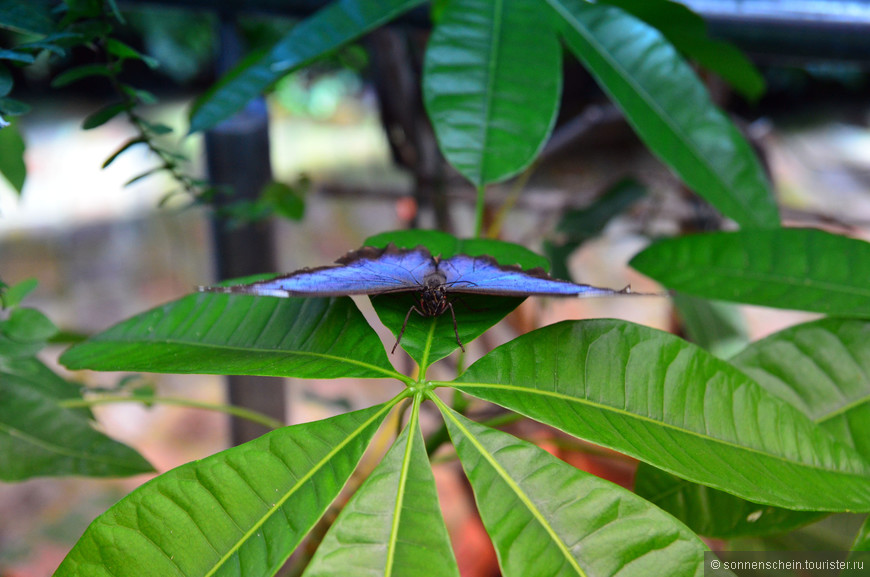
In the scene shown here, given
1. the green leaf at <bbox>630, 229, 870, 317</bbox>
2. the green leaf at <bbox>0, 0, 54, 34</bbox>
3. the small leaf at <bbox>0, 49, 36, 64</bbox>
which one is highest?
the green leaf at <bbox>0, 0, 54, 34</bbox>

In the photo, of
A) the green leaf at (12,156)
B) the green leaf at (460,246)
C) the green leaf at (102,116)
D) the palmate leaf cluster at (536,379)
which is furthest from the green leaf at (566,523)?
the green leaf at (12,156)

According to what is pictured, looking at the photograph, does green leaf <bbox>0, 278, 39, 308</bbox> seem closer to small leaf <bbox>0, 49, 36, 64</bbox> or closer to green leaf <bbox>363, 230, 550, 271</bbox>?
small leaf <bbox>0, 49, 36, 64</bbox>

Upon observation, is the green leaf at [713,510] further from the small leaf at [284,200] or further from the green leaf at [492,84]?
the small leaf at [284,200]

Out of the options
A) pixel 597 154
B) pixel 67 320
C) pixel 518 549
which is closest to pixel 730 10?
pixel 518 549

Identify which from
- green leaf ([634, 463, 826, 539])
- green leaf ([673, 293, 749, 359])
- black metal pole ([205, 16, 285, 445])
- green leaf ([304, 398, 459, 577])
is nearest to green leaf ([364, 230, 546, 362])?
green leaf ([304, 398, 459, 577])

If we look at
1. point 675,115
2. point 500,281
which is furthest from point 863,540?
point 675,115

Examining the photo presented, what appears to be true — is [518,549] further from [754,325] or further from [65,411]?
[754,325]
